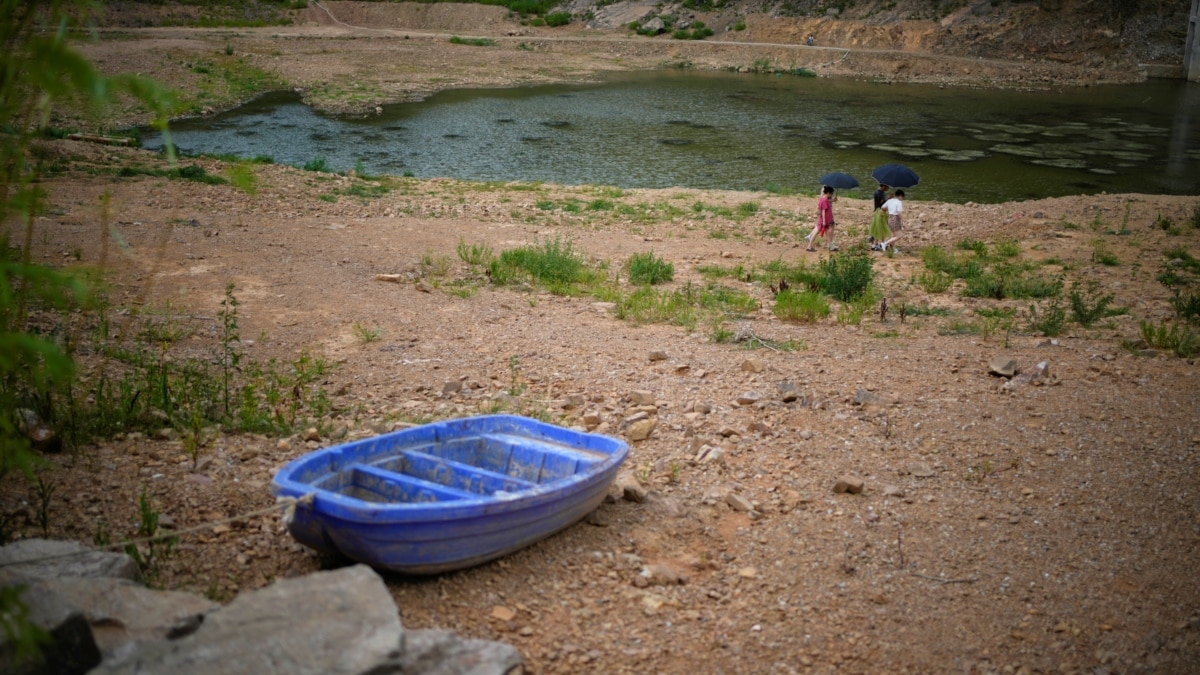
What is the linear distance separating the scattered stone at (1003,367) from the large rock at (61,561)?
6.49 metres

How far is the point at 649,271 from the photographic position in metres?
11.3

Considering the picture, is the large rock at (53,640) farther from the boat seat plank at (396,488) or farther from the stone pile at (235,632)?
A: the boat seat plank at (396,488)

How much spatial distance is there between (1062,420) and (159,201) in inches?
475

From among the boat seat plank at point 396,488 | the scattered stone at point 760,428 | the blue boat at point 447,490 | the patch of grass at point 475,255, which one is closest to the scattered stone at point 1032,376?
the scattered stone at point 760,428

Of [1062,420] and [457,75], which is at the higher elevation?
[457,75]

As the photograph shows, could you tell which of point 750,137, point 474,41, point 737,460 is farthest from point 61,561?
point 474,41

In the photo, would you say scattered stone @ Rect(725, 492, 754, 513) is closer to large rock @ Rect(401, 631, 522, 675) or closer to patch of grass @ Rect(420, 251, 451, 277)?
large rock @ Rect(401, 631, 522, 675)

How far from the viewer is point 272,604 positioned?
3438 millimetres

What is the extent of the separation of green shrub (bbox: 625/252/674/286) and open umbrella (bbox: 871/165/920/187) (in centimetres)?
428

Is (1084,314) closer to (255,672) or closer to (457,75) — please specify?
(255,672)

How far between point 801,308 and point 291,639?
7.44m

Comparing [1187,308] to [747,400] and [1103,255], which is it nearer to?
[1103,255]

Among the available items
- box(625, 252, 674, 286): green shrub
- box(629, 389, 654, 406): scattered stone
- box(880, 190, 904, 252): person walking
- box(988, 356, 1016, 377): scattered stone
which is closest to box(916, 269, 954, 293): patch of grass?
box(880, 190, 904, 252): person walking

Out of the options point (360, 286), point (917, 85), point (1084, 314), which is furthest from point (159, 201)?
point (917, 85)
